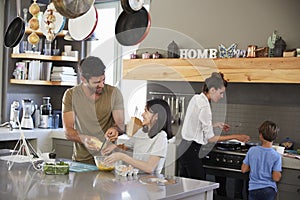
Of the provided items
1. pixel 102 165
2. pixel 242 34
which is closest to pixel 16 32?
pixel 102 165

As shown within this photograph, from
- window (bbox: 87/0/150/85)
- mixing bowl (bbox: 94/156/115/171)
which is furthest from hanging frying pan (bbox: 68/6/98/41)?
window (bbox: 87/0/150/85)

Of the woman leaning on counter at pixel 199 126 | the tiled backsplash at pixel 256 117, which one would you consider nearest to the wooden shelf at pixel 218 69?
the woman leaning on counter at pixel 199 126

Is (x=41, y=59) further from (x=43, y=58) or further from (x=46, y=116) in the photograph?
(x=46, y=116)

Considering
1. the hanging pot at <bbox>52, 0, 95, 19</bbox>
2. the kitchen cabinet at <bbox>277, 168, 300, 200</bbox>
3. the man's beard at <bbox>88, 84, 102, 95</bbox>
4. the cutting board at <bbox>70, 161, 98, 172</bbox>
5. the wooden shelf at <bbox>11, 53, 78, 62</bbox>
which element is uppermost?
the hanging pot at <bbox>52, 0, 95, 19</bbox>

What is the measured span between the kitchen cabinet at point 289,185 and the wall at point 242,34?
553mm

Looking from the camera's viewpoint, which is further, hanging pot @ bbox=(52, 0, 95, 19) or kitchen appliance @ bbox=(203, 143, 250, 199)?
kitchen appliance @ bbox=(203, 143, 250, 199)

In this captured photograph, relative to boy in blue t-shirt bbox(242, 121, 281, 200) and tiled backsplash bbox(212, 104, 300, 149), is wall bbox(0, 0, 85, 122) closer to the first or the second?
tiled backsplash bbox(212, 104, 300, 149)

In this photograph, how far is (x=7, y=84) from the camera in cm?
560

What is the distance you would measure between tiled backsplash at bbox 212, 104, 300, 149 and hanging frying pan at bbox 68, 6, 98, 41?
7.61 feet

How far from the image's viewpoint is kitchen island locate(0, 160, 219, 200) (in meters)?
2.35

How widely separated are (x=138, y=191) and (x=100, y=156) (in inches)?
27.4

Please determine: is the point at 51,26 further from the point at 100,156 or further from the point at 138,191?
the point at 138,191

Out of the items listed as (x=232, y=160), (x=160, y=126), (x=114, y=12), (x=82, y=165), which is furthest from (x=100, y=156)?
(x=114, y=12)

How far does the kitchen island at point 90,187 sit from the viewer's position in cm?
235
